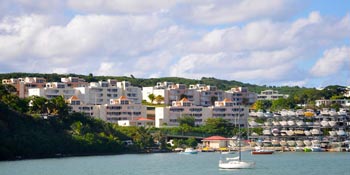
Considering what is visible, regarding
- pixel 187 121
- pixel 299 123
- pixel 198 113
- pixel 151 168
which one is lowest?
pixel 151 168

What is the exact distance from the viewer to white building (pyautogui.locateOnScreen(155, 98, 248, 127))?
132 m

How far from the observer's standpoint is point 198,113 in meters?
137

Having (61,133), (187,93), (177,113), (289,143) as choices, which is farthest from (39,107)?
(187,93)

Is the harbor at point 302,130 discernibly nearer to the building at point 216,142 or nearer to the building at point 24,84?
the building at point 216,142

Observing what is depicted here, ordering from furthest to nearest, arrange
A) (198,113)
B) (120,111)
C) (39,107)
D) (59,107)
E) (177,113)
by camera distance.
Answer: (198,113), (177,113), (120,111), (59,107), (39,107)

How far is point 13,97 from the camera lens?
4126 inches

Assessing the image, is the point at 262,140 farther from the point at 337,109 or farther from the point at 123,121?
the point at 123,121

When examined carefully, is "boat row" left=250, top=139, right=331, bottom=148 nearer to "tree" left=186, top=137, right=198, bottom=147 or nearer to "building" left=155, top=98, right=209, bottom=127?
"tree" left=186, top=137, right=198, bottom=147

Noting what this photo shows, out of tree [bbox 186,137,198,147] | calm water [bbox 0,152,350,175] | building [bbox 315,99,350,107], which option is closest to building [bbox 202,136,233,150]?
tree [bbox 186,137,198,147]

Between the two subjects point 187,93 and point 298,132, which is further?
point 187,93

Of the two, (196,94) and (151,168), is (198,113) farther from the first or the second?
(151,168)

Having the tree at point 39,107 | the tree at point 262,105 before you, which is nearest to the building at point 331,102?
the tree at point 262,105

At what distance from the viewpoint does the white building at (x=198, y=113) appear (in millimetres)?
132250

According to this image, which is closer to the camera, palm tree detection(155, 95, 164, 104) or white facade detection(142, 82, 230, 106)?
palm tree detection(155, 95, 164, 104)
